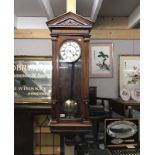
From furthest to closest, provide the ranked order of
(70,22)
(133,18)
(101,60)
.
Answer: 1. (101,60)
2. (133,18)
3. (70,22)

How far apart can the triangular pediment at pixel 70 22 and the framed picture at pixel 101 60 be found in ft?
5.26

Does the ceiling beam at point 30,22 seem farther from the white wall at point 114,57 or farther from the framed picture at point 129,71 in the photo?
the framed picture at point 129,71

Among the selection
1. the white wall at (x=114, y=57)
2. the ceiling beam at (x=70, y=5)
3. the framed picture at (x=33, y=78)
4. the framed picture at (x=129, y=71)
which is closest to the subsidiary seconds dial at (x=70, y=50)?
the ceiling beam at (x=70, y=5)

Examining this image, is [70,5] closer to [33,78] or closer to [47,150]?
[33,78]

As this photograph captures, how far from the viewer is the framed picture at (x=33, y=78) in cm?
360

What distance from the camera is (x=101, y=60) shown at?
3.74m

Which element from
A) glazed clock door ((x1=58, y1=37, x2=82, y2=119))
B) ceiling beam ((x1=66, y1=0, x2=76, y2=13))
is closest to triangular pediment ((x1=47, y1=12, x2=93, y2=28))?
glazed clock door ((x1=58, y1=37, x2=82, y2=119))

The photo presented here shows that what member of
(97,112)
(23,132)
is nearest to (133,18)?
(97,112)

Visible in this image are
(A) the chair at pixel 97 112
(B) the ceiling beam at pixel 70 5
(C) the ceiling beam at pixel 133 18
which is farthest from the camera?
(C) the ceiling beam at pixel 133 18

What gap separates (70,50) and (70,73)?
227 mm

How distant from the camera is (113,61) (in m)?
3.76
